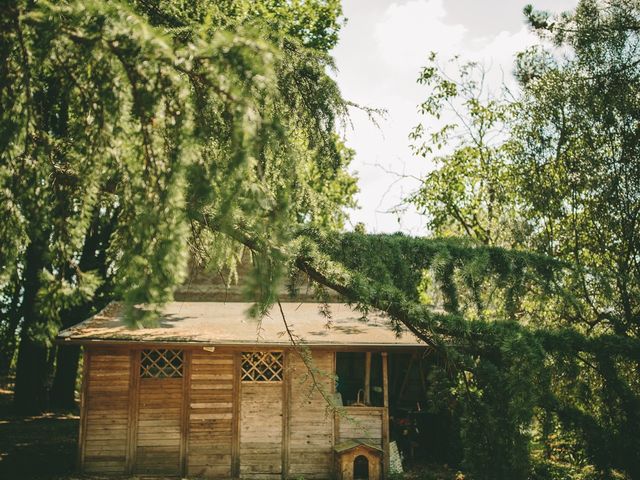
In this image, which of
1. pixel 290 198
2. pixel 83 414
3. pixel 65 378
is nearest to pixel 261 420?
pixel 83 414

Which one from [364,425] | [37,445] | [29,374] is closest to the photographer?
[364,425]

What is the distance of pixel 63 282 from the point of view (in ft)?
9.82

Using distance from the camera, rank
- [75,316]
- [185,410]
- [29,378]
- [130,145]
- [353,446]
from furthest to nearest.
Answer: [75,316] < [29,378] < [185,410] < [353,446] < [130,145]

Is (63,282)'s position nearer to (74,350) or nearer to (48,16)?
(48,16)

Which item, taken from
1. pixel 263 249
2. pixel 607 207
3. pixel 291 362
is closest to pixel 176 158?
pixel 263 249

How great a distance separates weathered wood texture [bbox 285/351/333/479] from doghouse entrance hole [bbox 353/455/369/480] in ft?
1.73

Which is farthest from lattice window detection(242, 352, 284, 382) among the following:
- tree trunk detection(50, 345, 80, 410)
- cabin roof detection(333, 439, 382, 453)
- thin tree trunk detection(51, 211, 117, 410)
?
tree trunk detection(50, 345, 80, 410)

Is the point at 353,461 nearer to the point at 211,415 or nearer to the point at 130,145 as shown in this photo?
the point at 211,415

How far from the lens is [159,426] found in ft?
34.3

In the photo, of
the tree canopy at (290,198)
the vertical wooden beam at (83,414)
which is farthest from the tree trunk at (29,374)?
the tree canopy at (290,198)

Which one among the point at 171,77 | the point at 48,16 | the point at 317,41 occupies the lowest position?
the point at 171,77

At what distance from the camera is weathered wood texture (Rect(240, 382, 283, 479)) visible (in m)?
10.5

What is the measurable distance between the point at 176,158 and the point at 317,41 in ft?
48.2

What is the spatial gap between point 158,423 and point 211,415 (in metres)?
1.09
